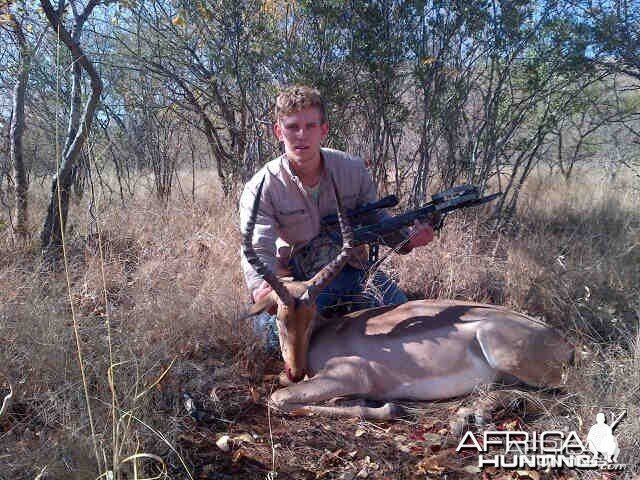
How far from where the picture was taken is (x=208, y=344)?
3980 millimetres

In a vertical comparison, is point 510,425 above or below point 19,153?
below

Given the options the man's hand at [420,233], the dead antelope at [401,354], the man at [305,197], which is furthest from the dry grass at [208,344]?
the man's hand at [420,233]

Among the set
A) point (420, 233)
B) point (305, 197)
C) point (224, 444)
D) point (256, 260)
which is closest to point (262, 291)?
point (256, 260)

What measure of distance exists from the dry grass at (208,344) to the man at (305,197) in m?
0.59

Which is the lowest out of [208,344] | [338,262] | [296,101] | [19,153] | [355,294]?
[208,344]

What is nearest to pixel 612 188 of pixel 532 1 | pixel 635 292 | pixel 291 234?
pixel 532 1

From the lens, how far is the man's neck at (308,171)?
4191 millimetres

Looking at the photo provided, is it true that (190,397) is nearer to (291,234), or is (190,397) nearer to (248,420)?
(248,420)

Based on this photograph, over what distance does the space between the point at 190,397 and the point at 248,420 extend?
15.4 inches

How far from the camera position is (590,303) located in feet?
14.1

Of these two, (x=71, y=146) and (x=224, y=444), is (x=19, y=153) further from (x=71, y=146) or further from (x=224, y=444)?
(x=224, y=444)

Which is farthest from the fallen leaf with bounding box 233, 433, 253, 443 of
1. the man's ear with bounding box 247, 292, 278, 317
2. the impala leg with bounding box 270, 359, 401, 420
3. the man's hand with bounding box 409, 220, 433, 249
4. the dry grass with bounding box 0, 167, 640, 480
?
the man's hand with bounding box 409, 220, 433, 249

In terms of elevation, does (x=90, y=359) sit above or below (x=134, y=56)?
below

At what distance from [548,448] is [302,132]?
2.60 meters
